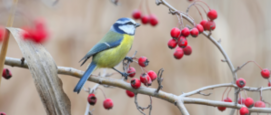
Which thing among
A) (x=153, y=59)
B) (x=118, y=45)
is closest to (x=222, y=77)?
(x=153, y=59)

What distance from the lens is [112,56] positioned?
1264 mm

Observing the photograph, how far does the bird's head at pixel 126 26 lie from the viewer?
1.42 m

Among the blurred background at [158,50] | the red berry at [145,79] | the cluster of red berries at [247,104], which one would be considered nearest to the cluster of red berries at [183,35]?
the red berry at [145,79]

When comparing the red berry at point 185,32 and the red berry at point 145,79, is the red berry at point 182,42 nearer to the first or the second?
the red berry at point 185,32

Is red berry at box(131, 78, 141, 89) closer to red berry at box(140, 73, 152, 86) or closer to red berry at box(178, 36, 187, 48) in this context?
red berry at box(140, 73, 152, 86)

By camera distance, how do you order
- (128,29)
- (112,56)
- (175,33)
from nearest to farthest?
(175,33) → (112,56) → (128,29)

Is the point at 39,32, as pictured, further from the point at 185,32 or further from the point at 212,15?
the point at 212,15

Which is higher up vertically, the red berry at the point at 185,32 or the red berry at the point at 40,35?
Result: the red berry at the point at 185,32

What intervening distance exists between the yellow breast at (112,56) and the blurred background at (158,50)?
0.71 metres

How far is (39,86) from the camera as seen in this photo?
63 cm

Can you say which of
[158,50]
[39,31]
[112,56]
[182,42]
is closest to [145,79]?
[182,42]

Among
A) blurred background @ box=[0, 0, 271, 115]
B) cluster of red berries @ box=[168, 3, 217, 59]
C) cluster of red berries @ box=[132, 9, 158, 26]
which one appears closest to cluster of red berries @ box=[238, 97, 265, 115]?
cluster of red berries @ box=[168, 3, 217, 59]

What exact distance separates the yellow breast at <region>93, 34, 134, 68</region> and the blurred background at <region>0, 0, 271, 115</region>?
0.71 metres

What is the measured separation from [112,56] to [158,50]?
3.03ft
